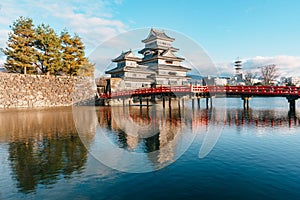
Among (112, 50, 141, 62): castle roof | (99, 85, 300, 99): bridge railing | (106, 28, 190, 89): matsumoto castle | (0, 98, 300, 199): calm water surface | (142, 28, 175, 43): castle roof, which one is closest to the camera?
(0, 98, 300, 199): calm water surface

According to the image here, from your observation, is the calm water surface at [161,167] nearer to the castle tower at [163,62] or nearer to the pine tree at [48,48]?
the pine tree at [48,48]

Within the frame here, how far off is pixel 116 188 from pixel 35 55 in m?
42.8

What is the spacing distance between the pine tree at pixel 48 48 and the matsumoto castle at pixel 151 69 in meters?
13.2

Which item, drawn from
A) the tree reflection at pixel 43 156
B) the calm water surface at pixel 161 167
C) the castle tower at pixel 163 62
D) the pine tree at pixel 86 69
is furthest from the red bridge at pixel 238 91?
the castle tower at pixel 163 62

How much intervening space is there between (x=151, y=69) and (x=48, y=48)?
2839 centimetres

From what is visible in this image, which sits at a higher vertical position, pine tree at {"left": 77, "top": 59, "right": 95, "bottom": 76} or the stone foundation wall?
pine tree at {"left": 77, "top": 59, "right": 95, "bottom": 76}

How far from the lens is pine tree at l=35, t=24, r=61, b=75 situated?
4300cm

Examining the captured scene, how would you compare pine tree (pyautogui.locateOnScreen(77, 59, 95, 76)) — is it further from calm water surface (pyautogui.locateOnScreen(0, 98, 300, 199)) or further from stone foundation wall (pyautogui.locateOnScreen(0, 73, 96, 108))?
calm water surface (pyautogui.locateOnScreen(0, 98, 300, 199))

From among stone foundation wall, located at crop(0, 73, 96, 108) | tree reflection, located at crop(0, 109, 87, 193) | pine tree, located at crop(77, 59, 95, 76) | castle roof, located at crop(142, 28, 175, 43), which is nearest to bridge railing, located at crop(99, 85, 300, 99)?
tree reflection, located at crop(0, 109, 87, 193)

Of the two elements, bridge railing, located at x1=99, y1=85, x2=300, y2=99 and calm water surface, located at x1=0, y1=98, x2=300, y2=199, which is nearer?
calm water surface, located at x1=0, y1=98, x2=300, y2=199

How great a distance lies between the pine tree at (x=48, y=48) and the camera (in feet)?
141

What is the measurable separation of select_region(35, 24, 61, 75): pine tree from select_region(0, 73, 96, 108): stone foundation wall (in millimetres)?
2612

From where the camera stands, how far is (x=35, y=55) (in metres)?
42.8

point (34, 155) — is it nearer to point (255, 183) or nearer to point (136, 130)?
point (136, 130)
